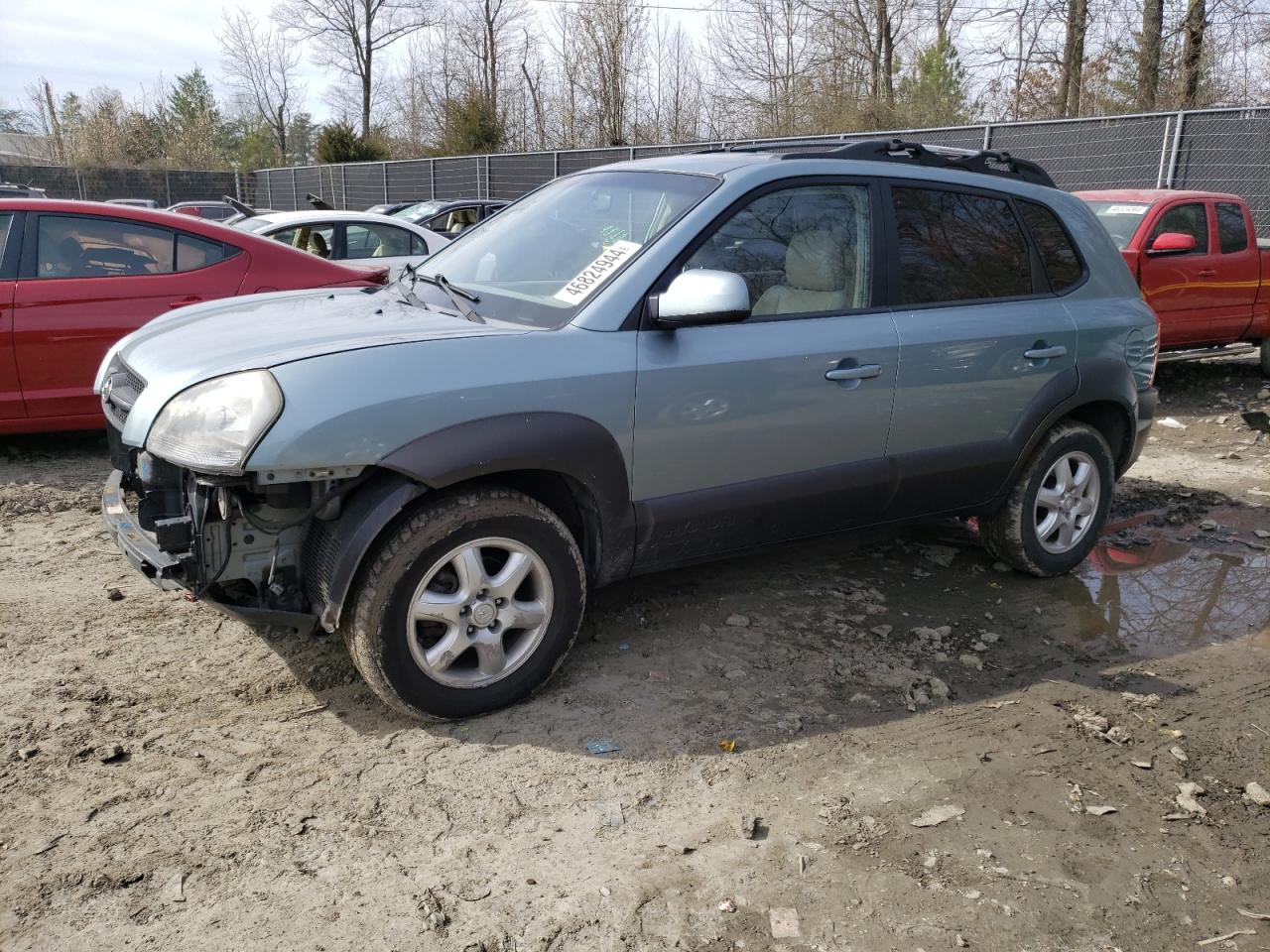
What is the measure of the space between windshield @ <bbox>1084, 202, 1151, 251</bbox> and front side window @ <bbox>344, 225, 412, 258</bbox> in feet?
22.0

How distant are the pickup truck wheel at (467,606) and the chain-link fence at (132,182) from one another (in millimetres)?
35047

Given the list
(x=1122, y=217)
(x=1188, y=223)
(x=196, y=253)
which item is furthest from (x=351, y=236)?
(x=1188, y=223)

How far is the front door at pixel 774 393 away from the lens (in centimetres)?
364

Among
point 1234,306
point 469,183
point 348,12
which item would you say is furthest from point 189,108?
point 1234,306

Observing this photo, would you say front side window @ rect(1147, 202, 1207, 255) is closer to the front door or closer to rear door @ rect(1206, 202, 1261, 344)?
rear door @ rect(1206, 202, 1261, 344)

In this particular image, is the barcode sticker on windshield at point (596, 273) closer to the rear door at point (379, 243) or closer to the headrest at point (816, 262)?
the headrest at point (816, 262)

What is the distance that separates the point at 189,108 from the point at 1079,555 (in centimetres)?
6565

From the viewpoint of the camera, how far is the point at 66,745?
324 centimetres

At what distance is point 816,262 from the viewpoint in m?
4.06

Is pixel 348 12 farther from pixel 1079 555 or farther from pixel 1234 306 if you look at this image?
pixel 1079 555

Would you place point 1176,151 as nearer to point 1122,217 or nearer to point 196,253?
point 1122,217

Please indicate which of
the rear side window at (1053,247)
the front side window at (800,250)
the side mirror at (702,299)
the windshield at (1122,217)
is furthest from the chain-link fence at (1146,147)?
the side mirror at (702,299)

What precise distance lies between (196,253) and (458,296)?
10.7 ft

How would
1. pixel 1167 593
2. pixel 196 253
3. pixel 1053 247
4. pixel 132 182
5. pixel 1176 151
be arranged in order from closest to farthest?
pixel 1053 247
pixel 1167 593
pixel 196 253
pixel 1176 151
pixel 132 182
